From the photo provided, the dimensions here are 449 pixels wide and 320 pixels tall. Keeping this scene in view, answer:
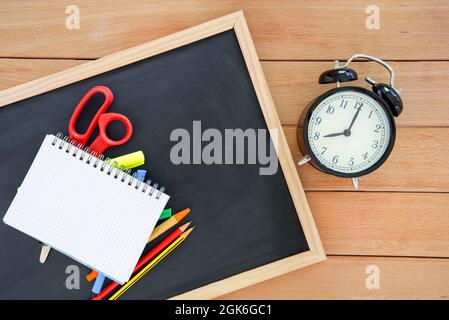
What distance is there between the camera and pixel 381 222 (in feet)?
2.70

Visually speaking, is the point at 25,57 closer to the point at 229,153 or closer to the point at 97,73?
the point at 97,73

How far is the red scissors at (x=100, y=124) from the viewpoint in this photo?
733 millimetres

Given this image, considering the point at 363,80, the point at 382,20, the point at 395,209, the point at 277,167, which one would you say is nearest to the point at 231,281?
the point at 277,167

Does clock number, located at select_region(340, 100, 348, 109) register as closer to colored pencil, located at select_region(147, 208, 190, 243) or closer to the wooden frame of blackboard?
the wooden frame of blackboard

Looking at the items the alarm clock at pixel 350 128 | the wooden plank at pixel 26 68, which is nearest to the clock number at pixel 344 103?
the alarm clock at pixel 350 128

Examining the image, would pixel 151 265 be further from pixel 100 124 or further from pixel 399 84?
pixel 399 84

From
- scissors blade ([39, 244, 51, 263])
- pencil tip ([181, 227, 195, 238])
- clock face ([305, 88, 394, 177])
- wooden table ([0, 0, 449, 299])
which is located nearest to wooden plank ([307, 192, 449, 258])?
wooden table ([0, 0, 449, 299])

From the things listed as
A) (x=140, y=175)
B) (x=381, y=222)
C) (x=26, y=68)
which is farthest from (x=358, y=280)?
(x=26, y=68)

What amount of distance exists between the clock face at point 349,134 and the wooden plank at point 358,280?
0.21 metres

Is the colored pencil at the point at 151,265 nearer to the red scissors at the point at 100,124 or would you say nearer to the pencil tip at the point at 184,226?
the pencil tip at the point at 184,226

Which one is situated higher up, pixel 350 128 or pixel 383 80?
pixel 383 80

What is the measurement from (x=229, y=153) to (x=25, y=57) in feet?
1.35

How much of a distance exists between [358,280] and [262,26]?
51 cm

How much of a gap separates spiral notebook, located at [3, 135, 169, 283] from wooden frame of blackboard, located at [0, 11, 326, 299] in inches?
4.1
